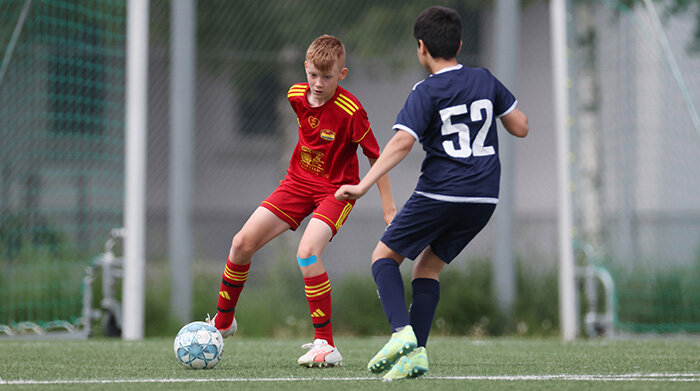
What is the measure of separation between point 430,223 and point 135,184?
3.81m

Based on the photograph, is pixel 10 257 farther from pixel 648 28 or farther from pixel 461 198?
pixel 648 28

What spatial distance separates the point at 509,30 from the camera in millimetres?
8438

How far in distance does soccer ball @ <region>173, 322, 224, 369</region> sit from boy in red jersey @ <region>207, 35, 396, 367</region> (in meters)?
0.44

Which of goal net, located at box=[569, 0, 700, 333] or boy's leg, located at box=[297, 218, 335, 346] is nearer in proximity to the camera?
boy's leg, located at box=[297, 218, 335, 346]

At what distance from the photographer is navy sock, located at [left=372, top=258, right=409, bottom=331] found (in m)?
3.67

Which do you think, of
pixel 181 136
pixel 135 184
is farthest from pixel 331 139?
pixel 181 136

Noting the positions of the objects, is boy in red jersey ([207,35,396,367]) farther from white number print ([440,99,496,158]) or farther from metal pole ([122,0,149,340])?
metal pole ([122,0,149,340])

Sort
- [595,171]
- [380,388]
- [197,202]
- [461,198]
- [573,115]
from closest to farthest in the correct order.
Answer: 1. [380,388]
2. [461,198]
3. [573,115]
4. [595,171]
5. [197,202]

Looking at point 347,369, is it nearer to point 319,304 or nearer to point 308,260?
point 319,304

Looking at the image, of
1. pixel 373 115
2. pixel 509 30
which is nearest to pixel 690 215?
pixel 509 30

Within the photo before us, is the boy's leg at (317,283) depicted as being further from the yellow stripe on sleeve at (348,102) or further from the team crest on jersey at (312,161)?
the yellow stripe on sleeve at (348,102)

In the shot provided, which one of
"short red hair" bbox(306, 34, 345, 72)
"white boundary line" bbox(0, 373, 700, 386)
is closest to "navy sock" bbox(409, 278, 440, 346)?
"white boundary line" bbox(0, 373, 700, 386)

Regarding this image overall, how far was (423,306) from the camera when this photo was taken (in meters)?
3.96

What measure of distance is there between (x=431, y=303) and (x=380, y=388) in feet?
2.52
